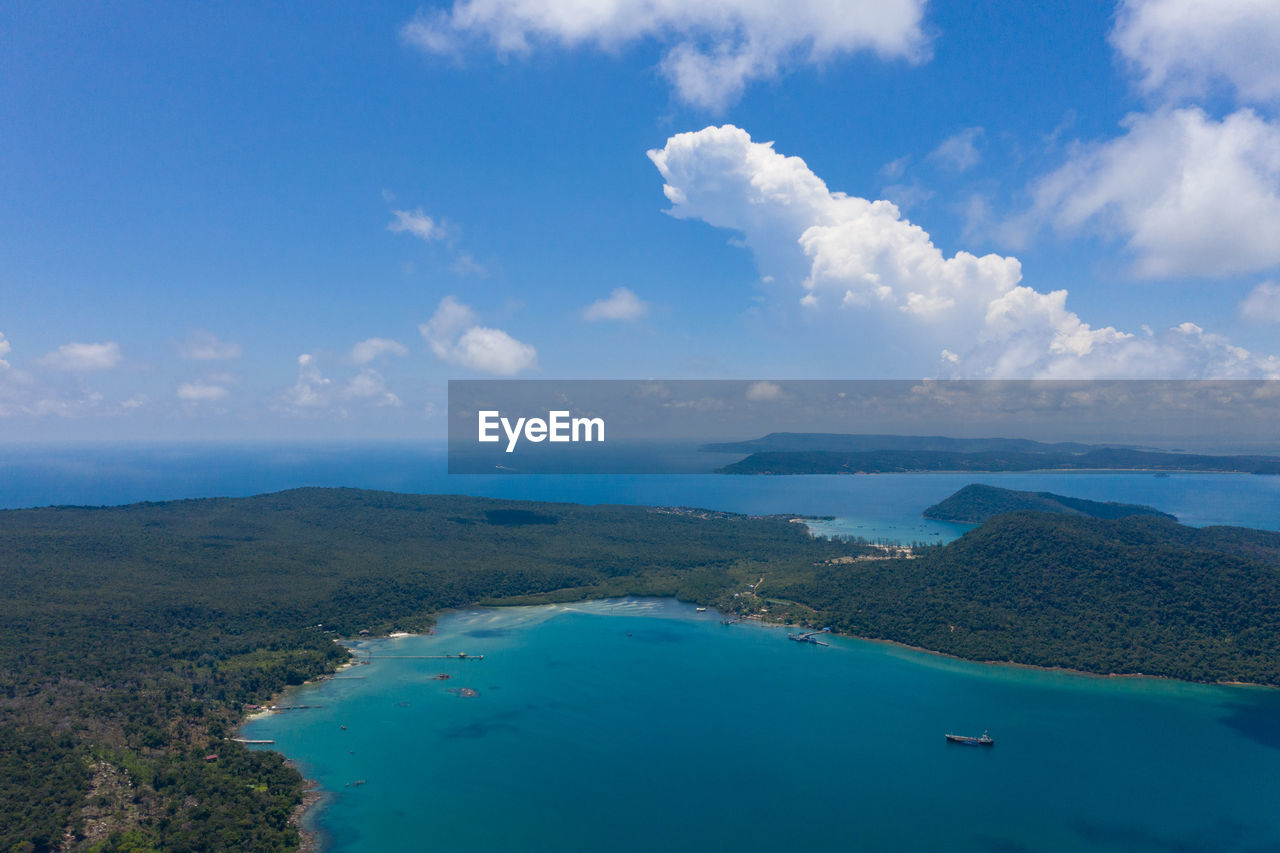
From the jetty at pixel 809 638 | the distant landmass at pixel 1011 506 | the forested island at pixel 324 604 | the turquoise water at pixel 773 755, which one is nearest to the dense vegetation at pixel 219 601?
the forested island at pixel 324 604

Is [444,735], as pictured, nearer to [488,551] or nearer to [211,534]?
[488,551]

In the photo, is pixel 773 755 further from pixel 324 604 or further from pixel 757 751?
pixel 324 604

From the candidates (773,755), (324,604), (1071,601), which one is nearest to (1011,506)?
(1071,601)

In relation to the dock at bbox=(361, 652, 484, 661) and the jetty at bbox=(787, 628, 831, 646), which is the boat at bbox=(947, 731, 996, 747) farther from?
the dock at bbox=(361, 652, 484, 661)

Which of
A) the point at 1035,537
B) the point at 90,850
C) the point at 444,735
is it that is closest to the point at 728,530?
the point at 1035,537

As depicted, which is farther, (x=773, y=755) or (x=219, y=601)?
(x=219, y=601)

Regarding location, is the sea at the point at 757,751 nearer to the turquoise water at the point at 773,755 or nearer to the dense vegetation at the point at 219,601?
the turquoise water at the point at 773,755

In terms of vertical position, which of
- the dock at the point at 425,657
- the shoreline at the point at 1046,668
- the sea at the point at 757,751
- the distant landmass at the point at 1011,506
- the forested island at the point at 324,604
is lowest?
the sea at the point at 757,751
